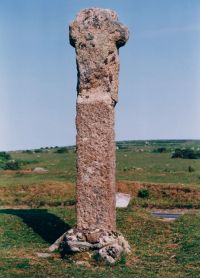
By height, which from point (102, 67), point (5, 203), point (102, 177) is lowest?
point (5, 203)

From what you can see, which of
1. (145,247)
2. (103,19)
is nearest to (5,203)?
(145,247)

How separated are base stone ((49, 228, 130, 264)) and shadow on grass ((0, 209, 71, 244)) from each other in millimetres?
2251

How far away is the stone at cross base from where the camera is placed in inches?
661

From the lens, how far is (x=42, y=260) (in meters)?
16.0

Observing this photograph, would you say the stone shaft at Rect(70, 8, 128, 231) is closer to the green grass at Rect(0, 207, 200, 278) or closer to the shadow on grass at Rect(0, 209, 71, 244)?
the green grass at Rect(0, 207, 200, 278)

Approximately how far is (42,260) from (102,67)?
6709 millimetres

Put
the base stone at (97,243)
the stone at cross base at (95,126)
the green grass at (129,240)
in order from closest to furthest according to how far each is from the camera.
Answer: the green grass at (129,240), the base stone at (97,243), the stone at cross base at (95,126)

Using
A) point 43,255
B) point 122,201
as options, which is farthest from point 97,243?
point 122,201

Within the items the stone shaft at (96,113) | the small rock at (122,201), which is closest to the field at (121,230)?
the small rock at (122,201)

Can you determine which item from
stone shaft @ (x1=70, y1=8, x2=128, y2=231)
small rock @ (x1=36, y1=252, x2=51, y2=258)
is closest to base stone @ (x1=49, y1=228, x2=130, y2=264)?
stone shaft @ (x1=70, y1=8, x2=128, y2=231)

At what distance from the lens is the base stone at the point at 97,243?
1597 cm

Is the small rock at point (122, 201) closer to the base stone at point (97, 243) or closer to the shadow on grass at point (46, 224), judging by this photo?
the shadow on grass at point (46, 224)

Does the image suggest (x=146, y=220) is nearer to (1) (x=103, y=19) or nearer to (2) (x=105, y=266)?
(2) (x=105, y=266)

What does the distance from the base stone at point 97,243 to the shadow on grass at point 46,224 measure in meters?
2.25
